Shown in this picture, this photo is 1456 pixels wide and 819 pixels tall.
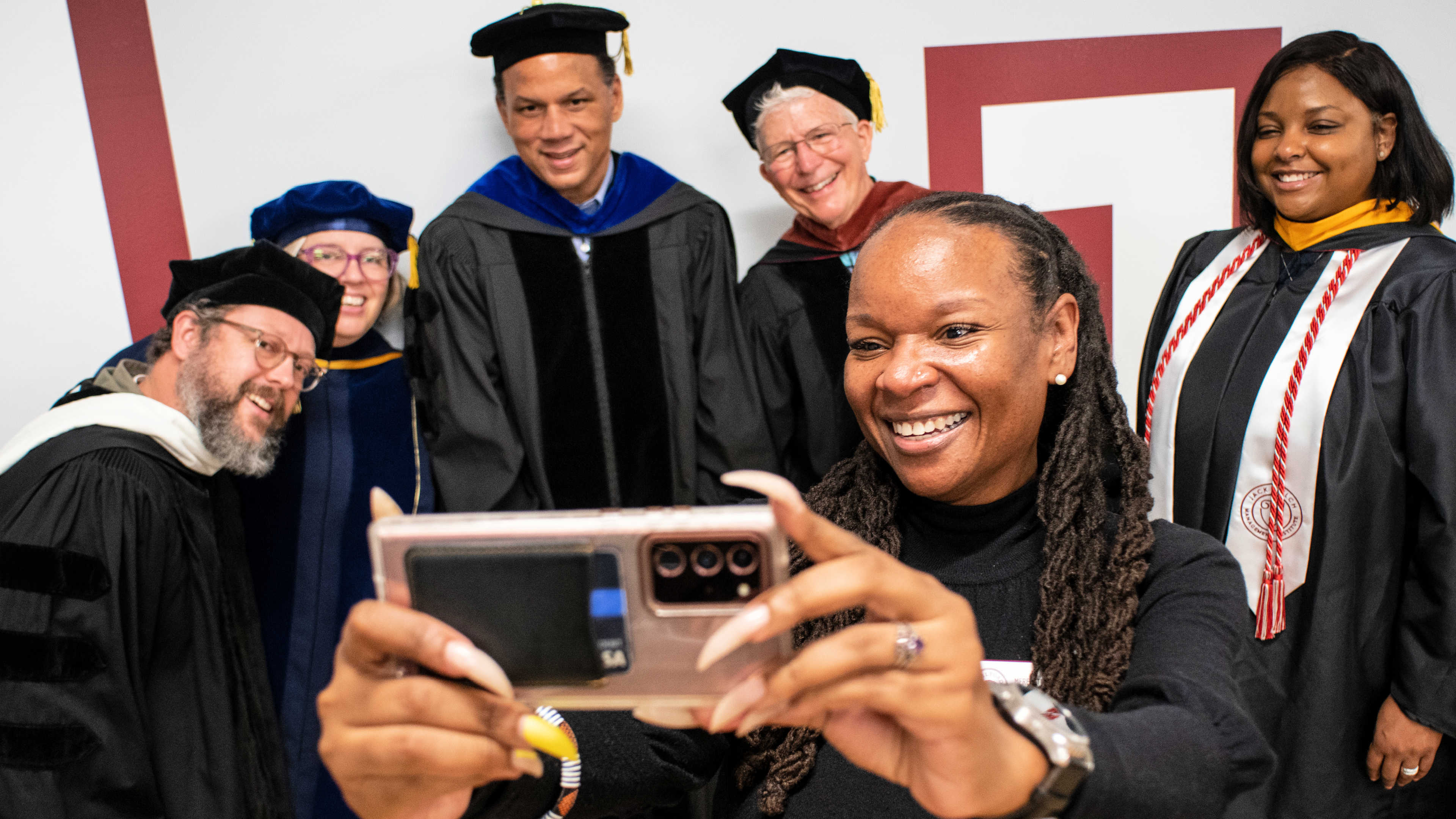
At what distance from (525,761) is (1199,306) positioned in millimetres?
2058

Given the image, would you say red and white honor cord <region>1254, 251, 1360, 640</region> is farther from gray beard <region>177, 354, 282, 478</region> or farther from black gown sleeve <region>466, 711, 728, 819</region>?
gray beard <region>177, 354, 282, 478</region>

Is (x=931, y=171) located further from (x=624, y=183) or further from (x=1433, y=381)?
(x=1433, y=381)

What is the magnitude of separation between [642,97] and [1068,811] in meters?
2.58

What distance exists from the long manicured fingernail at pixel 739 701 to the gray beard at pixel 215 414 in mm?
1792

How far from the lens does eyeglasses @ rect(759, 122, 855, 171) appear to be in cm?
254

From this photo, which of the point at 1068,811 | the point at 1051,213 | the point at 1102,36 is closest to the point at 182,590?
the point at 1068,811

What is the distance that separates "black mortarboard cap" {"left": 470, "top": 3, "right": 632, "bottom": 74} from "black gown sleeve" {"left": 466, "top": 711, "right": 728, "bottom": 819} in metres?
1.87

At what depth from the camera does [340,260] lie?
96.7 inches

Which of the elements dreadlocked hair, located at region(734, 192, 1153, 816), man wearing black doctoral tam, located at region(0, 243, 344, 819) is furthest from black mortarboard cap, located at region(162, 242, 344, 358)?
dreadlocked hair, located at region(734, 192, 1153, 816)

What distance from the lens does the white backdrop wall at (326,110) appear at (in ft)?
8.77

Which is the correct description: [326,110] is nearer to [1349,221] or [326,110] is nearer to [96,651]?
[96,651]

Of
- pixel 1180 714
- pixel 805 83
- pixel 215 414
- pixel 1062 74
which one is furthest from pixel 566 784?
pixel 1062 74

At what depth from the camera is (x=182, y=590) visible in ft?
6.39

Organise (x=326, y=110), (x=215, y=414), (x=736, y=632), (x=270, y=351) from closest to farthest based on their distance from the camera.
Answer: (x=736, y=632) < (x=215, y=414) < (x=270, y=351) < (x=326, y=110)
